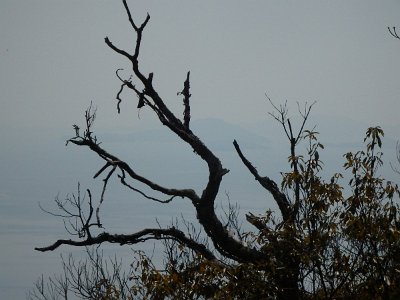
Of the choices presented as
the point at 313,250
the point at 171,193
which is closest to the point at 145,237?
the point at 171,193

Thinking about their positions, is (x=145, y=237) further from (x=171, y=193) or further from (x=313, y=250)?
(x=313, y=250)

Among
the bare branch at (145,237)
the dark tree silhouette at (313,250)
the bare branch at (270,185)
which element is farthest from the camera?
the bare branch at (270,185)

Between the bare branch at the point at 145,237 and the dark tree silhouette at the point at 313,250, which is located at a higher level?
the bare branch at the point at 145,237

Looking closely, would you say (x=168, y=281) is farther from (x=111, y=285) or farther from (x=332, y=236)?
(x=111, y=285)

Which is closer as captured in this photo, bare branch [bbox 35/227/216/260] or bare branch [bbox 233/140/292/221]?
bare branch [bbox 35/227/216/260]

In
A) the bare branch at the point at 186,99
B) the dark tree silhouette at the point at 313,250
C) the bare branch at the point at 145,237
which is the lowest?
the dark tree silhouette at the point at 313,250

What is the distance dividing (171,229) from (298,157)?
276cm

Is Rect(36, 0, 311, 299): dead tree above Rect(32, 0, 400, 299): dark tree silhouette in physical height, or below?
above

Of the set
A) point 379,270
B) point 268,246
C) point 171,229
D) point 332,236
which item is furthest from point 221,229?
point 379,270

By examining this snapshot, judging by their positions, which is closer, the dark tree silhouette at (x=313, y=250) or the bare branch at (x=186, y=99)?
the dark tree silhouette at (x=313, y=250)

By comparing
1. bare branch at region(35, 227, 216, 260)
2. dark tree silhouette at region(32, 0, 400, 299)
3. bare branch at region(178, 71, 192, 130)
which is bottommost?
dark tree silhouette at region(32, 0, 400, 299)

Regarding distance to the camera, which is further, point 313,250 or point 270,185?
point 270,185

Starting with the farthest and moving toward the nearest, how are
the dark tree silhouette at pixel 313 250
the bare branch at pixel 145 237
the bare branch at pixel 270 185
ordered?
1. the bare branch at pixel 270 185
2. the bare branch at pixel 145 237
3. the dark tree silhouette at pixel 313 250

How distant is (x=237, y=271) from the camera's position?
8.12m
